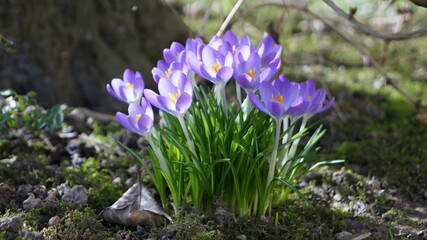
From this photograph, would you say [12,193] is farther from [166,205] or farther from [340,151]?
[340,151]

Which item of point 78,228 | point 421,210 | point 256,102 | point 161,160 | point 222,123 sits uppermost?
point 256,102

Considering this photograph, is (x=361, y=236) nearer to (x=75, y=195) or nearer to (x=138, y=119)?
(x=138, y=119)

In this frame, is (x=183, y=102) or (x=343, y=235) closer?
(x=183, y=102)

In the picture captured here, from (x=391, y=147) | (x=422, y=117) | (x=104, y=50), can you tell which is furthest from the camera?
(x=104, y=50)

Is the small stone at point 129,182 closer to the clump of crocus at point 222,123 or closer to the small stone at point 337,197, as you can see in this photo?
the clump of crocus at point 222,123

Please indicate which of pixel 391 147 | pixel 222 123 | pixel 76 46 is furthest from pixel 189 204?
pixel 76 46

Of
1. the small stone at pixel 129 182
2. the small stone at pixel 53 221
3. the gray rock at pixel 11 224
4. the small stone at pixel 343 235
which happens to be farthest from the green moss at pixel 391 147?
the gray rock at pixel 11 224

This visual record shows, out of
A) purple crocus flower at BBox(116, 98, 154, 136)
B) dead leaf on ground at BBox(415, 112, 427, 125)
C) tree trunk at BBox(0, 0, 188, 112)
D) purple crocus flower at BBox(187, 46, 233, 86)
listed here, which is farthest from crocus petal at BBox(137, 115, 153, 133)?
dead leaf on ground at BBox(415, 112, 427, 125)
